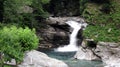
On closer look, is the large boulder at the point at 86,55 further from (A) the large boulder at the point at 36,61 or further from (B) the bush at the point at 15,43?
(B) the bush at the point at 15,43

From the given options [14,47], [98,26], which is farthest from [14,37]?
[98,26]

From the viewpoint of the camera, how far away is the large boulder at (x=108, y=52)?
5259cm

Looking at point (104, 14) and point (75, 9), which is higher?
point (75, 9)

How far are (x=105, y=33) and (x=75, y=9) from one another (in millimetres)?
26789

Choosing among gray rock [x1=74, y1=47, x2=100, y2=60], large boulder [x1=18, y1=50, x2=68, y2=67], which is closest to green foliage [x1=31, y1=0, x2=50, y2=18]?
gray rock [x1=74, y1=47, x2=100, y2=60]

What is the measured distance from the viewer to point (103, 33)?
57.9 metres

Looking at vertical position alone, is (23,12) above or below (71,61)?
above

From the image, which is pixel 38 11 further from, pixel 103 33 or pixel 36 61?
pixel 36 61

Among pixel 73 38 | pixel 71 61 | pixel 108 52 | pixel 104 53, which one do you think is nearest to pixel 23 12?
pixel 73 38

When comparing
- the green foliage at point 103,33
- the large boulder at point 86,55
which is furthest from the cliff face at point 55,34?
the large boulder at point 86,55

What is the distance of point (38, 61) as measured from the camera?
139 ft

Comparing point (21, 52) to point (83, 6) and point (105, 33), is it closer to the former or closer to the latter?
point (105, 33)

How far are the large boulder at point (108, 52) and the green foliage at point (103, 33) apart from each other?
121 centimetres

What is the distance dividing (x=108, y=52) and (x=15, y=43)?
18617mm
